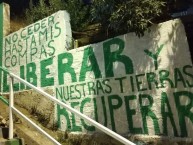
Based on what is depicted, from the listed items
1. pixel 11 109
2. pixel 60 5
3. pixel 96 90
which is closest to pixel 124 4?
pixel 96 90

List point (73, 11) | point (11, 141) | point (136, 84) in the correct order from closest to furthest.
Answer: point (11, 141), point (136, 84), point (73, 11)

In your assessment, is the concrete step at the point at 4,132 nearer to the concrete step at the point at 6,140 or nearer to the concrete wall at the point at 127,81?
the concrete step at the point at 6,140

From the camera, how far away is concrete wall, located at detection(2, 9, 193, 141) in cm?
489

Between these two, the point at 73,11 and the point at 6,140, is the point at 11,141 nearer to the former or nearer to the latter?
the point at 6,140

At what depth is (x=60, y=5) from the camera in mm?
8539

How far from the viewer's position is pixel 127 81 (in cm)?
554

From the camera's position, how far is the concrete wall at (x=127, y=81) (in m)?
4.89

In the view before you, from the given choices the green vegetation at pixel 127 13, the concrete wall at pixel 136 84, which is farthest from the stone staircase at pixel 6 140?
the green vegetation at pixel 127 13

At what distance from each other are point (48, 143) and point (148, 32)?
2.60 m

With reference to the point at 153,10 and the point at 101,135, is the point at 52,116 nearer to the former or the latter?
the point at 101,135

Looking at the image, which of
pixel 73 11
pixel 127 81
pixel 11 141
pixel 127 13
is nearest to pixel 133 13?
pixel 127 13

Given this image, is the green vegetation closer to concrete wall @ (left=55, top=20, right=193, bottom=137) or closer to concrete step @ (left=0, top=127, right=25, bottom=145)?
concrete wall @ (left=55, top=20, right=193, bottom=137)

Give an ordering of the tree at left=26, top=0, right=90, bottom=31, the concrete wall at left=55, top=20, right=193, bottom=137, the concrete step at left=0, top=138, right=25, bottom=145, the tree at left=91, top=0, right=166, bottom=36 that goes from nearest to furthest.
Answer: the concrete step at left=0, top=138, right=25, bottom=145 < the concrete wall at left=55, top=20, right=193, bottom=137 < the tree at left=91, top=0, right=166, bottom=36 < the tree at left=26, top=0, right=90, bottom=31

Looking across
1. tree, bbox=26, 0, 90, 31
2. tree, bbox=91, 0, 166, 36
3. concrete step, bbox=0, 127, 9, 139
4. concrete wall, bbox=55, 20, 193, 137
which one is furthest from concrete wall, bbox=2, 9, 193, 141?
concrete step, bbox=0, 127, 9, 139
